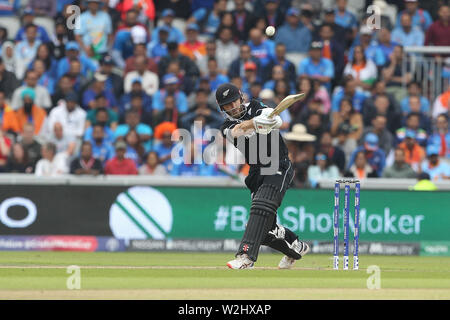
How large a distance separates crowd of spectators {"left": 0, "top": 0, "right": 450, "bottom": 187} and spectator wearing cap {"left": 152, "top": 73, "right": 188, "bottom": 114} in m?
0.03

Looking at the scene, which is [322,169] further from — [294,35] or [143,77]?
[143,77]

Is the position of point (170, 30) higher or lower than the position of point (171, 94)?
higher

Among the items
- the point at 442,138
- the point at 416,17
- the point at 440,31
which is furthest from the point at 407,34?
the point at 442,138

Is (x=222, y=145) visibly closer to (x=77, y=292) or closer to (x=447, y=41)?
(x=447, y=41)

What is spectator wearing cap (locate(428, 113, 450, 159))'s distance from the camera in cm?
1902

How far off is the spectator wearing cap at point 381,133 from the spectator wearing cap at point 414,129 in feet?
0.66

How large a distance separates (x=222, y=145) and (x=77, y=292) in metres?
8.09

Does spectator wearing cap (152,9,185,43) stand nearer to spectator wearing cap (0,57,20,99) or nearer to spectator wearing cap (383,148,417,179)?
spectator wearing cap (0,57,20,99)

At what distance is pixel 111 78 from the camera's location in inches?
781

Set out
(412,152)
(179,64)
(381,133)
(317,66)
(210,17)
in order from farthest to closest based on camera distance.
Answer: (210,17) → (317,66) → (179,64) → (381,133) → (412,152)

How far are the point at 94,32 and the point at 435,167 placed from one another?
709 cm

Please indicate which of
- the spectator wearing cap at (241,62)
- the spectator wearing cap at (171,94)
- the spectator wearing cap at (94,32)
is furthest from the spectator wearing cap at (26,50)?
the spectator wearing cap at (241,62)

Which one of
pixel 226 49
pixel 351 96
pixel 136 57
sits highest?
pixel 226 49

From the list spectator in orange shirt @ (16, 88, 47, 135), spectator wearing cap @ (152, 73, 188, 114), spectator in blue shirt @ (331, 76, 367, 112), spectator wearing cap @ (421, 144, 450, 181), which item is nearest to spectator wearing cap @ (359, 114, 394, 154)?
spectator in blue shirt @ (331, 76, 367, 112)
